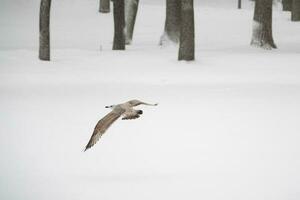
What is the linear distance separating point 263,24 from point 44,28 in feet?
22.9

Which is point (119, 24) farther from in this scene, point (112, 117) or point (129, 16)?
point (112, 117)

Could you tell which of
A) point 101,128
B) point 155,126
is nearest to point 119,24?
point 155,126

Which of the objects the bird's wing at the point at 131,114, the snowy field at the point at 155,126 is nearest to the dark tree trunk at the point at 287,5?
the snowy field at the point at 155,126

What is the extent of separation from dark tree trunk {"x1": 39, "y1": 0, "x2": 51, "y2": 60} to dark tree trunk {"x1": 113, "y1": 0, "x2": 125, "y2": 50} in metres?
3.29

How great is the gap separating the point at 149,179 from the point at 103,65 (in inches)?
363

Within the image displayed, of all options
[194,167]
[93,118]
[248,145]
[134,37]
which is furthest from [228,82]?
[134,37]

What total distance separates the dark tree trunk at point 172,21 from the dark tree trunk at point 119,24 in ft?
5.19

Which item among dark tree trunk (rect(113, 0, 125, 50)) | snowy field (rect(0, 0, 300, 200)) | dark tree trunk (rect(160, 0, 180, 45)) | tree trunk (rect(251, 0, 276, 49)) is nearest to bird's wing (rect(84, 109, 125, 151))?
snowy field (rect(0, 0, 300, 200))

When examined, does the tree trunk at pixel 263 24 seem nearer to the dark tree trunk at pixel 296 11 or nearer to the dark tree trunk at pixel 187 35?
the dark tree trunk at pixel 187 35

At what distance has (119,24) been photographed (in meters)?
19.5

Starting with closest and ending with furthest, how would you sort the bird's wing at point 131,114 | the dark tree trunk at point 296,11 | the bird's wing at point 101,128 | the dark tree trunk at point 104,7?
the bird's wing at point 101,128 → the bird's wing at point 131,114 → the dark tree trunk at point 296,11 → the dark tree trunk at point 104,7

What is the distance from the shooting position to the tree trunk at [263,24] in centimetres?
1945

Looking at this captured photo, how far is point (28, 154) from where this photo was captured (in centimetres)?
835

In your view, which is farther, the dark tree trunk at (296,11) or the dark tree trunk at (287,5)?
the dark tree trunk at (287,5)
